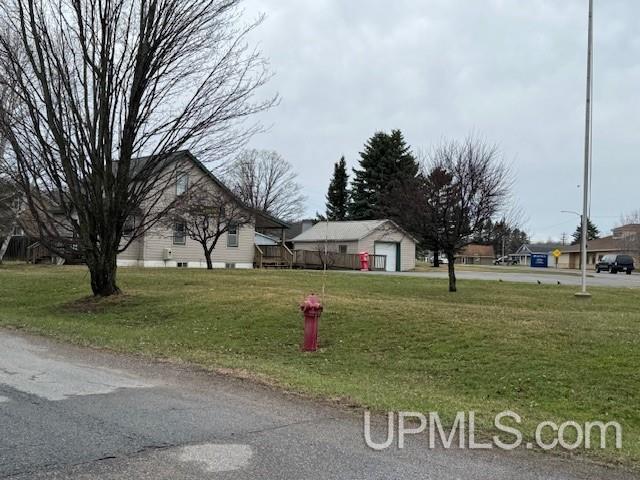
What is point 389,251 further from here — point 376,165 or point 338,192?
point 338,192

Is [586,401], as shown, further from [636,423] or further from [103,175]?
[103,175]

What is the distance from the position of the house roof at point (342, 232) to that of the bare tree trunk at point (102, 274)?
98.2 feet

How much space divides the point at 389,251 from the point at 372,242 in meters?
1.86

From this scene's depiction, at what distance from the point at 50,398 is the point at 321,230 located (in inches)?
1802

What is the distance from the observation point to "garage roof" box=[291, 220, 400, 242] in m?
48.5

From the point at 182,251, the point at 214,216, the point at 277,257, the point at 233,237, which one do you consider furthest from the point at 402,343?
the point at 277,257

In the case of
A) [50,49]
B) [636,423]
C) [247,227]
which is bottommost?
[636,423]

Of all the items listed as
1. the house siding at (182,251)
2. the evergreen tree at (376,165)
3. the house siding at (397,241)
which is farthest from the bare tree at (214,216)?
the evergreen tree at (376,165)

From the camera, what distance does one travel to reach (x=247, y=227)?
39.9m

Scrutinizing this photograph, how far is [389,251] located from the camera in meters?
49.5

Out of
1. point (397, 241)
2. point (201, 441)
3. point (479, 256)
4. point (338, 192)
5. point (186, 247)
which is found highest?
point (338, 192)

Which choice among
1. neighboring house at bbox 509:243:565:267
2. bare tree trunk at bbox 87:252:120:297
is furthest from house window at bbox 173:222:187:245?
neighboring house at bbox 509:243:565:267

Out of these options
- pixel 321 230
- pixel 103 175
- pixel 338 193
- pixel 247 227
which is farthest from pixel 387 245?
pixel 103 175

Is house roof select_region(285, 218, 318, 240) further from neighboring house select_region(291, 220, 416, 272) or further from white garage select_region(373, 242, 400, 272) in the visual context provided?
white garage select_region(373, 242, 400, 272)
